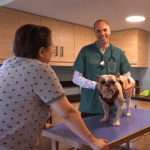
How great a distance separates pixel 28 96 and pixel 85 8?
218 cm

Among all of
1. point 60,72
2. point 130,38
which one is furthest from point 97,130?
point 130,38

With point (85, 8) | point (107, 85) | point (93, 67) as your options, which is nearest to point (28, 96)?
point (107, 85)

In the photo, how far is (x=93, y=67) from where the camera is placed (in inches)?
74.0

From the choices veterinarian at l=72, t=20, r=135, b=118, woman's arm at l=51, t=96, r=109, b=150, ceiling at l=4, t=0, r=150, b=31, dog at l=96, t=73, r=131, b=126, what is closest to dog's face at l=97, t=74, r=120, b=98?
dog at l=96, t=73, r=131, b=126

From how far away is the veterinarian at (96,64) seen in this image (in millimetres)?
1873

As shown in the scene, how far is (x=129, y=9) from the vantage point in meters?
2.84

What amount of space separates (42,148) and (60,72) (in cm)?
169

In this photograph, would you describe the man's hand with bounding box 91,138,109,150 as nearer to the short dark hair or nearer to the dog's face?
the dog's face

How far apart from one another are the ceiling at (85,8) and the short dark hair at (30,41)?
5.48 ft

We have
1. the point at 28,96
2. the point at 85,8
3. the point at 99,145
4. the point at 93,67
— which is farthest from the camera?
the point at 85,8

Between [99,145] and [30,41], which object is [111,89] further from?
[30,41]

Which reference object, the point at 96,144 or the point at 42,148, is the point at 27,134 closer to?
the point at 96,144

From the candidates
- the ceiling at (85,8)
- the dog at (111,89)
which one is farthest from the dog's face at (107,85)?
the ceiling at (85,8)

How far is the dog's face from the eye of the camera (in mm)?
1468
